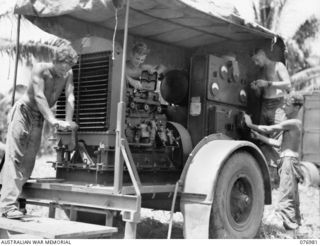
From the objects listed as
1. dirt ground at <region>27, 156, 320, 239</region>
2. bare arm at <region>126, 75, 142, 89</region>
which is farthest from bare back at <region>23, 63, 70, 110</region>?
dirt ground at <region>27, 156, 320, 239</region>

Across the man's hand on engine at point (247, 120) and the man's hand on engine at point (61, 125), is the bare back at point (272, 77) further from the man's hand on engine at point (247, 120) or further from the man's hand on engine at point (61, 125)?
the man's hand on engine at point (61, 125)

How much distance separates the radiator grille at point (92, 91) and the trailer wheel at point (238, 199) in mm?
1440

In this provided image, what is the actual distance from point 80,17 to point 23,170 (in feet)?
6.35

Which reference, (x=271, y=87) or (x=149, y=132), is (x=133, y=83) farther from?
(x=271, y=87)

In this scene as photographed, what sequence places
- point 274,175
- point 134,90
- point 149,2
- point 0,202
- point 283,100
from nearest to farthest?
point 0,202, point 149,2, point 134,90, point 283,100, point 274,175

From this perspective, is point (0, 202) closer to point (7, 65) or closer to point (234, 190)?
point (7, 65)

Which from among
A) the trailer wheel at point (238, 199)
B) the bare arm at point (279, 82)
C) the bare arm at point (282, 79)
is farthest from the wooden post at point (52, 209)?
the bare arm at point (282, 79)

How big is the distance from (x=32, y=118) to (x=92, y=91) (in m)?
0.72

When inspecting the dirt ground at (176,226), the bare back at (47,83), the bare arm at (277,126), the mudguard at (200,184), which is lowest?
the dirt ground at (176,226)

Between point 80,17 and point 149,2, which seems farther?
point 80,17

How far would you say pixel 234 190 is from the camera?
5.81m

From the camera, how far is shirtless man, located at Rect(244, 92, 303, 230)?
6.45 meters

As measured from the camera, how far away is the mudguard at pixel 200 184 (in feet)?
16.5

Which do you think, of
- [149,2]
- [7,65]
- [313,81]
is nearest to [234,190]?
[149,2]
